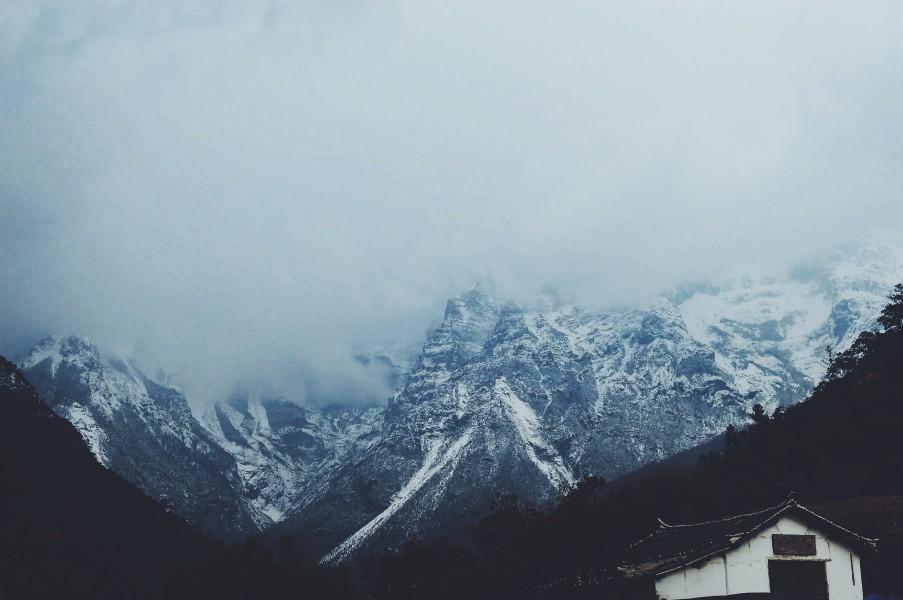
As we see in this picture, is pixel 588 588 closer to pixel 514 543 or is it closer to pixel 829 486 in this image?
pixel 514 543

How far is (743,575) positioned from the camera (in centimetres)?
4206

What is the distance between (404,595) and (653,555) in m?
68.3

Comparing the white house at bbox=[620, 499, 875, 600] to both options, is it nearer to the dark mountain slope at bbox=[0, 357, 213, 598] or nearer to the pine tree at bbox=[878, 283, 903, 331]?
the dark mountain slope at bbox=[0, 357, 213, 598]

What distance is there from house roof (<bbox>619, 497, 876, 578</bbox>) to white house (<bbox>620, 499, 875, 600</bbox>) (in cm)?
5

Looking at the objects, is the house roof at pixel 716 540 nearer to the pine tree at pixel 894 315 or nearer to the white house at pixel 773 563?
the white house at pixel 773 563

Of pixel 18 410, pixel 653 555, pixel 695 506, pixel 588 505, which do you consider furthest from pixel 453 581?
pixel 18 410

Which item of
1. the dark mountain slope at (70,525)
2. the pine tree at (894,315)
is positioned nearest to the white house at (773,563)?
the dark mountain slope at (70,525)

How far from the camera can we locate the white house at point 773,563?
138 ft

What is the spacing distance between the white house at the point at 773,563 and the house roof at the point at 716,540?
0.05 m

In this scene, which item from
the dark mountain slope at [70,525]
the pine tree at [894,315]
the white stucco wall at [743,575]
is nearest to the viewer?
the white stucco wall at [743,575]

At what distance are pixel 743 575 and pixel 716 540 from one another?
2160mm

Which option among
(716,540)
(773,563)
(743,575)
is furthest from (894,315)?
(743,575)

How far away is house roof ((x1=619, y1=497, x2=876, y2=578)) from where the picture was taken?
4203 centimetres

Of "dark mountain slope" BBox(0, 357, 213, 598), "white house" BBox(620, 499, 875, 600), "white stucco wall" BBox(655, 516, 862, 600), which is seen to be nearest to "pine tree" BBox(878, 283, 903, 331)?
"white house" BBox(620, 499, 875, 600)
